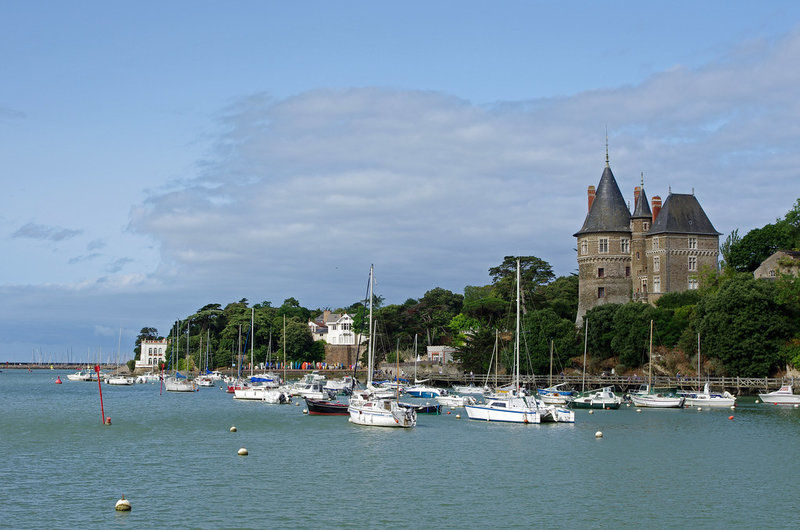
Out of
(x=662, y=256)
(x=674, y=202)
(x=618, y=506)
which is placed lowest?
(x=618, y=506)

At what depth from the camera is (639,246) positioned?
118 metres

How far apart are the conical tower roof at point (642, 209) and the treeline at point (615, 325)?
453 inches

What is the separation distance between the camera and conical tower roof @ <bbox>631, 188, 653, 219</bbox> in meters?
119

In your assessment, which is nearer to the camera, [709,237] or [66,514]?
[66,514]

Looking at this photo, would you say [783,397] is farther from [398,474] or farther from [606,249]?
[398,474]

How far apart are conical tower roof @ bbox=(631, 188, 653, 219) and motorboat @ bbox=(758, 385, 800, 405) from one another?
37.6 meters

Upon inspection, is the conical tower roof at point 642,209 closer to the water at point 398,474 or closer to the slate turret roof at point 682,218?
the slate turret roof at point 682,218

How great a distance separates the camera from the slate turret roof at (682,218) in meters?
116

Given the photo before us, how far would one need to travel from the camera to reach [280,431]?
61625mm

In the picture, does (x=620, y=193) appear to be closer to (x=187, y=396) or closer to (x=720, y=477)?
(x=187, y=396)

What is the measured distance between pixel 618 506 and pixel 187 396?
265ft

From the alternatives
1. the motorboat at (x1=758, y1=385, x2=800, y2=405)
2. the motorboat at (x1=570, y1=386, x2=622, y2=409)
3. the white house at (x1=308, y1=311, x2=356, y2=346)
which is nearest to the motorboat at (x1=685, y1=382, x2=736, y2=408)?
the motorboat at (x1=758, y1=385, x2=800, y2=405)

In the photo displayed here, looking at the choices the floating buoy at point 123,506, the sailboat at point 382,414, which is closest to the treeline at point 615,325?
the sailboat at point 382,414

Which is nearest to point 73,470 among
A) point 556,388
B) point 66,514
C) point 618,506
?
point 66,514
